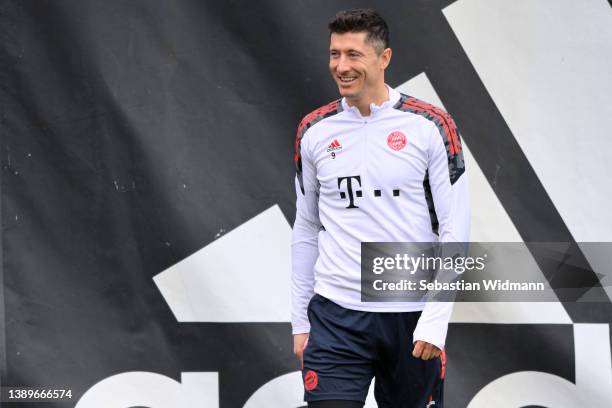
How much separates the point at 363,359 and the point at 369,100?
801mm

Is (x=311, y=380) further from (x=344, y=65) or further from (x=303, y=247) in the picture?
(x=344, y=65)

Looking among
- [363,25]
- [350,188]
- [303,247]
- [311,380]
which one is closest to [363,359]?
[311,380]

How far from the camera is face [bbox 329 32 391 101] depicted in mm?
3182

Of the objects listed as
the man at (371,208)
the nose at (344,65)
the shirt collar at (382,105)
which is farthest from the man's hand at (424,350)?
the nose at (344,65)

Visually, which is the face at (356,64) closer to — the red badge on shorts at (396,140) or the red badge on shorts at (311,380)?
the red badge on shorts at (396,140)

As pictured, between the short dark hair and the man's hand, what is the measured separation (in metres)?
0.90

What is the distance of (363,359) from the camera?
324cm

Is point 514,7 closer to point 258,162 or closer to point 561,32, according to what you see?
point 561,32

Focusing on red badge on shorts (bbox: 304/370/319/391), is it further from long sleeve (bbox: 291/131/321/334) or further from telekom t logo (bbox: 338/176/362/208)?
telekom t logo (bbox: 338/176/362/208)

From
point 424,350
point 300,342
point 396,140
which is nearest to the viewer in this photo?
point 424,350

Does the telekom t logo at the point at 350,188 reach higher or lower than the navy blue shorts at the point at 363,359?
higher

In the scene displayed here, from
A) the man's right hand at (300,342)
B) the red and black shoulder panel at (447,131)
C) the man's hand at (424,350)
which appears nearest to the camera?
the man's hand at (424,350)

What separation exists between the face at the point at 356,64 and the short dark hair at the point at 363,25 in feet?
0.04

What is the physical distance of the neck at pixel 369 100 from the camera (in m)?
3.24
